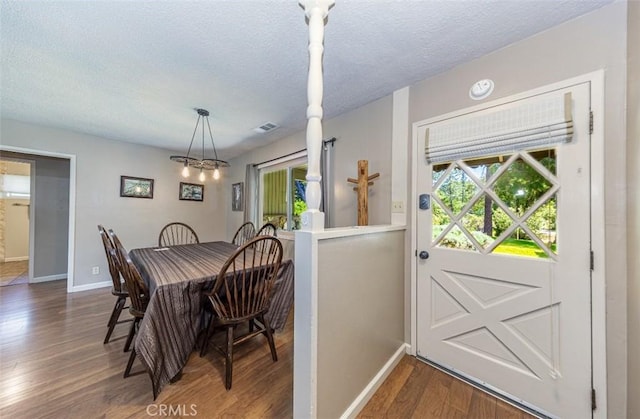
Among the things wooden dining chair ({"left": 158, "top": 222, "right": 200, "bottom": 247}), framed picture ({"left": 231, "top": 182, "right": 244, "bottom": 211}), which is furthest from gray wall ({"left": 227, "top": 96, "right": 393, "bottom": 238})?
wooden dining chair ({"left": 158, "top": 222, "right": 200, "bottom": 247})

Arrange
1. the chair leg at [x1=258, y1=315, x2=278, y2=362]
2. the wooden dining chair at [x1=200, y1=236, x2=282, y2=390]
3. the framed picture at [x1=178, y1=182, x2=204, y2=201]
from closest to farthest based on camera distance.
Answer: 1. the wooden dining chair at [x1=200, y1=236, x2=282, y2=390]
2. the chair leg at [x1=258, y1=315, x2=278, y2=362]
3. the framed picture at [x1=178, y1=182, x2=204, y2=201]

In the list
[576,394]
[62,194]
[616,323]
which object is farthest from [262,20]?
[62,194]

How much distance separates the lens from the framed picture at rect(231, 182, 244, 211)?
4.39 m

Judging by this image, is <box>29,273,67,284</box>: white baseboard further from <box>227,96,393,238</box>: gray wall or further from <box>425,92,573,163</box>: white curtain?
<box>425,92,573,163</box>: white curtain

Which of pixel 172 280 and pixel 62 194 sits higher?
pixel 62 194

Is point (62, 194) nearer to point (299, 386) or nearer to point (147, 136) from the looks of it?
point (147, 136)

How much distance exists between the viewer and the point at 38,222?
12.3ft

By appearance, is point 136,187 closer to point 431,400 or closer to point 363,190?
point 363,190

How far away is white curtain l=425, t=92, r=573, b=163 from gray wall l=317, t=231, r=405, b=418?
0.77m

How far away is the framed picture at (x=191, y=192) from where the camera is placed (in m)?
4.35

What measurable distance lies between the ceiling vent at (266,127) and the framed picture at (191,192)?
216cm

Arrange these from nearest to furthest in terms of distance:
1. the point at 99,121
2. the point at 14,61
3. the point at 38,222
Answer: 1. the point at 14,61
2. the point at 99,121
3. the point at 38,222

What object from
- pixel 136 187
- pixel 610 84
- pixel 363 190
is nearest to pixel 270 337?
pixel 363 190

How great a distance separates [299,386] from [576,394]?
154cm
